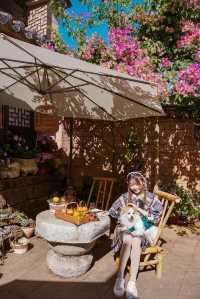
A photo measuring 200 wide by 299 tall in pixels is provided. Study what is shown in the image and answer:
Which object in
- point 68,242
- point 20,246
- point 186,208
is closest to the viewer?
point 68,242

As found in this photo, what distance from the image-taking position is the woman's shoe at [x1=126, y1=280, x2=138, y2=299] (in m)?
4.26

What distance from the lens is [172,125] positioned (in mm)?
8000

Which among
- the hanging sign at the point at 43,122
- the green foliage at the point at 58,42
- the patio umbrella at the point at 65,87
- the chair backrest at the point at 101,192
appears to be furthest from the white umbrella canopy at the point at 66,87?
the green foliage at the point at 58,42

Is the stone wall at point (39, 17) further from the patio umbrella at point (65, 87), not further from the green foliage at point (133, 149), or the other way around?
the patio umbrella at point (65, 87)

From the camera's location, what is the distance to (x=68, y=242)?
4.61 metres

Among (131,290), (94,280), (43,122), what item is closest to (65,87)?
(43,122)

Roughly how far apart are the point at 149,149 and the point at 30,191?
2849 millimetres

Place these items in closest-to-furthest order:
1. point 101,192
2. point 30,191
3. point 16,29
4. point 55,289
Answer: point 55,289 < point 30,191 < point 16,29 < point 101,192

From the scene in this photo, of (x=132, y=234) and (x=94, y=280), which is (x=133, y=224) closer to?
(x=132, y=234)

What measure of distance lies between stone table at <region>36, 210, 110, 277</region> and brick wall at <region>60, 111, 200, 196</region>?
136 inches

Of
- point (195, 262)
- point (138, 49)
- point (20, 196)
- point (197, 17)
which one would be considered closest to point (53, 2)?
point (138, 49)

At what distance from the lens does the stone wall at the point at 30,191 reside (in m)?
6.34

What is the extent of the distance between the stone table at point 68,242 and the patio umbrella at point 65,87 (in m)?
1.43

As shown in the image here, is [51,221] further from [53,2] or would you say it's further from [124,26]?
[53,2]
